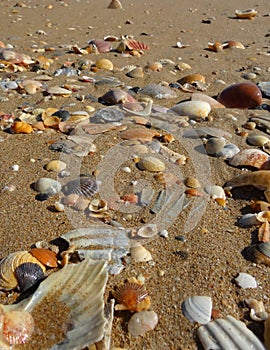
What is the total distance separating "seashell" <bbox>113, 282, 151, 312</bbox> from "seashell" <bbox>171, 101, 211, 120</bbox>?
1657mm

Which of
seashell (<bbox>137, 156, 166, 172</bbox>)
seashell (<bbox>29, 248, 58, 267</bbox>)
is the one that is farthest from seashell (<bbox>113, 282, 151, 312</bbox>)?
seashell (<bbox>137, 156, 166, 172</bbox>)

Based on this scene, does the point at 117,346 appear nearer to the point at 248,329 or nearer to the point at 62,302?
the point at 62,302

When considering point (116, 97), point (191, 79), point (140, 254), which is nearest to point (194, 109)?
point (116, 97)

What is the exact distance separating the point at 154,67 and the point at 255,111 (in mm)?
1220

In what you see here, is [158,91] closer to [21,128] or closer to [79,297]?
[21,128]

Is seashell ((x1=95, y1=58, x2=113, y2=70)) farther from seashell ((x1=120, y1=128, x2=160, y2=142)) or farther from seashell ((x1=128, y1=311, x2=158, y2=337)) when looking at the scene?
seashell ((x1=128, y1=311, x2=158, y2=337))

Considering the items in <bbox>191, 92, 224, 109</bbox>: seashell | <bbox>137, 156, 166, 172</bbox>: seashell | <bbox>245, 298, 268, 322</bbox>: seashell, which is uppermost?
<bbox>245, 298, 268, 322</bbox>: seashell

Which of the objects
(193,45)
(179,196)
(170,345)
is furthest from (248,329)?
(193,45)

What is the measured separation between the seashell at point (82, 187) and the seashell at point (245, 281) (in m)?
0.91

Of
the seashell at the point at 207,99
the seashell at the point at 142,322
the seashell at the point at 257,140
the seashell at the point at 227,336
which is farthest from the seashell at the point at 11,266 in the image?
the seashell at the point at 207,99

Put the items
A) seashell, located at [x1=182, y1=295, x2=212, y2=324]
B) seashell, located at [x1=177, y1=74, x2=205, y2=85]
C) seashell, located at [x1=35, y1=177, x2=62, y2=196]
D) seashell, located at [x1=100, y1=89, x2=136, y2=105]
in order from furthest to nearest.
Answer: seashell, located at [x1=177, y1=74, x2=205, y2=85] < seashell, located at [x1=100, y1=89, x2=136, y2=105] < seashell, located at [x1=35, y1=177, x2=62, y2=196] < seashell, located at [x1=182, y1=295, x2=212, y2=324]

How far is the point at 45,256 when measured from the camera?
1914mm

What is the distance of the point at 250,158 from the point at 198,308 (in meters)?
1.19

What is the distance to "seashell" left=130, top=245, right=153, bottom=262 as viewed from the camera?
6.40 feet
